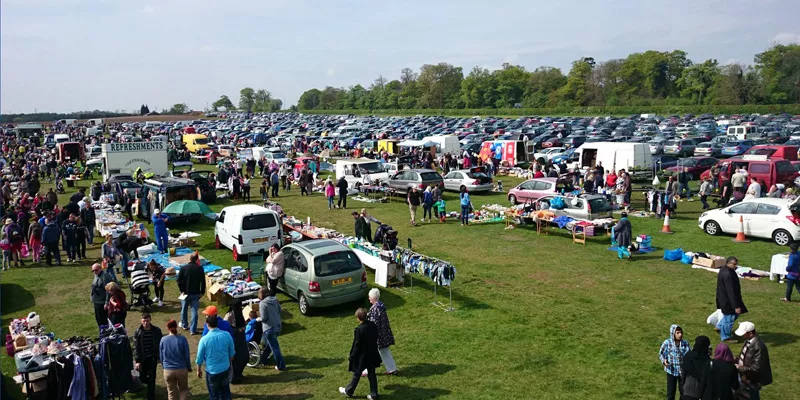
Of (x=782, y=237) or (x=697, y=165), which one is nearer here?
(x=782, y=237)


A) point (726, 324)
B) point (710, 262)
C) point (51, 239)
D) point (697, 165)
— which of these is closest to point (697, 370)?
point (726, 324)

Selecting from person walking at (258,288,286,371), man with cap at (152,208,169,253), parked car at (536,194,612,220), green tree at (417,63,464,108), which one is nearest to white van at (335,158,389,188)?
parked car at (536,194,612,220)

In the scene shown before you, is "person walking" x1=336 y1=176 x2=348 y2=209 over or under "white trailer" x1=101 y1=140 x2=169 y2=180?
under

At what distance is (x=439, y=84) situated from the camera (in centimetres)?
15112

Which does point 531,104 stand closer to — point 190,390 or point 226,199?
point 226,199

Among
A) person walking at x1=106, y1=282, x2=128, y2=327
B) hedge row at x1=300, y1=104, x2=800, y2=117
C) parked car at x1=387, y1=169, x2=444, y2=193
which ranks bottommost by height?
person walking at x1=106, y1=282, x2=128, y2=327

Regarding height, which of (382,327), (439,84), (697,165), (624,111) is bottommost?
(382,327)

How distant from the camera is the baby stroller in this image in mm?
13664

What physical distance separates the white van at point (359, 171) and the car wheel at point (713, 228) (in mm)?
15882

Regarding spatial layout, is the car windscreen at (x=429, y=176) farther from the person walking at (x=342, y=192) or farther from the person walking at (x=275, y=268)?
the person walking at (x=275, y=268)

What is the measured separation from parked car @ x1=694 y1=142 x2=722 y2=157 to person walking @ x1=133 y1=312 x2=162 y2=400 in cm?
3890

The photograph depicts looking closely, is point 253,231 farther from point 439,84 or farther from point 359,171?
point 439,84

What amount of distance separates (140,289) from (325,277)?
4.89 meters

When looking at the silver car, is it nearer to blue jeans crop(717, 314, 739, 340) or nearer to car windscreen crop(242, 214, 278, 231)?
car windscreen crop(242, 214, 278, 231)
